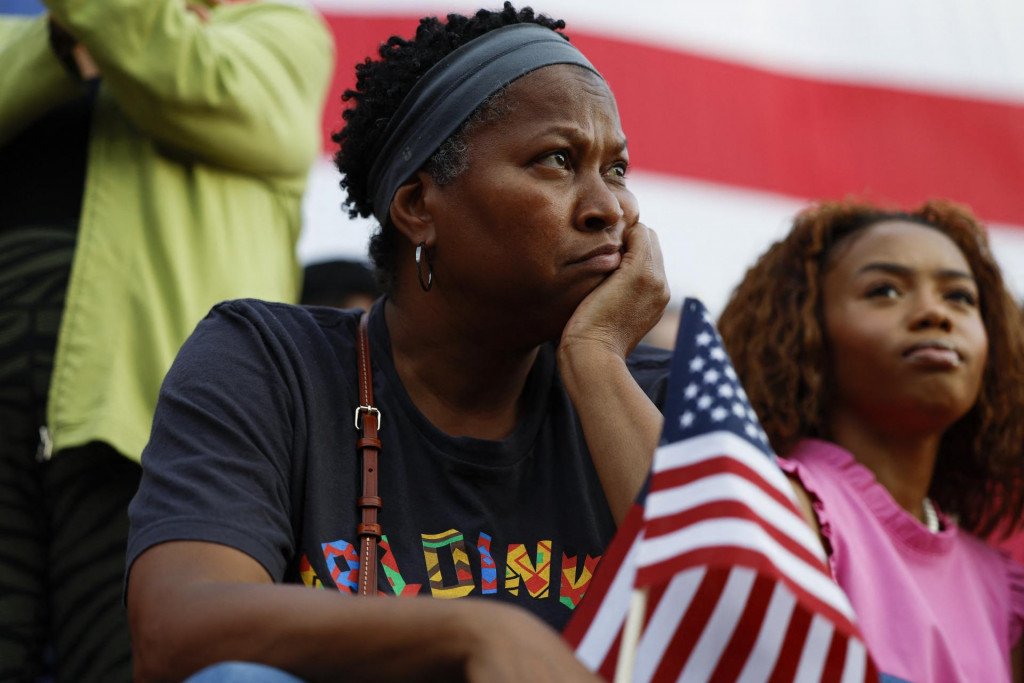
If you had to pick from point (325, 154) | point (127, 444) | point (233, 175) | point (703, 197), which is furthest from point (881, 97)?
point (127, 444)

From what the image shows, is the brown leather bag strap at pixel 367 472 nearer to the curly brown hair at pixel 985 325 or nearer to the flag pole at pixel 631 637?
the flag pole at pixel 631 637

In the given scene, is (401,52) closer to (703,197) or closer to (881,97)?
(703,197)

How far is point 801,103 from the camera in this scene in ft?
21.4

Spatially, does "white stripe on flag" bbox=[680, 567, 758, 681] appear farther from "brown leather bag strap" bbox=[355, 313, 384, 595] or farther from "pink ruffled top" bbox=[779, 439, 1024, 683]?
"pink ruffled top" bbox=[779, 439, 1024, 683]

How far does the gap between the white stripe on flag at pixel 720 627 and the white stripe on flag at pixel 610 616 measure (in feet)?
0.37

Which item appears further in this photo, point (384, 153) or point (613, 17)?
point (613, 17)

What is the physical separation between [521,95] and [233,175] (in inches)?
39.3

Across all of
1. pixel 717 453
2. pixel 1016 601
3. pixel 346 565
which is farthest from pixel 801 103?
pixel 717 453

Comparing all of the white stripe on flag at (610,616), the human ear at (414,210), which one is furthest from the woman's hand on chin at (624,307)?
the white stripe on flag at (610,616)

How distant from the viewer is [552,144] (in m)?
2.47

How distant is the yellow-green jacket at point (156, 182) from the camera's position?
2861mm

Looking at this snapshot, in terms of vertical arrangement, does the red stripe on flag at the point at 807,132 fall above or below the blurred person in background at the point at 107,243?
above

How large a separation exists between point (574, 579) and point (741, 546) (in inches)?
26.3

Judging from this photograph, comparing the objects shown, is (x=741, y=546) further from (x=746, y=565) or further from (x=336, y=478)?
(x=336, y=478)
